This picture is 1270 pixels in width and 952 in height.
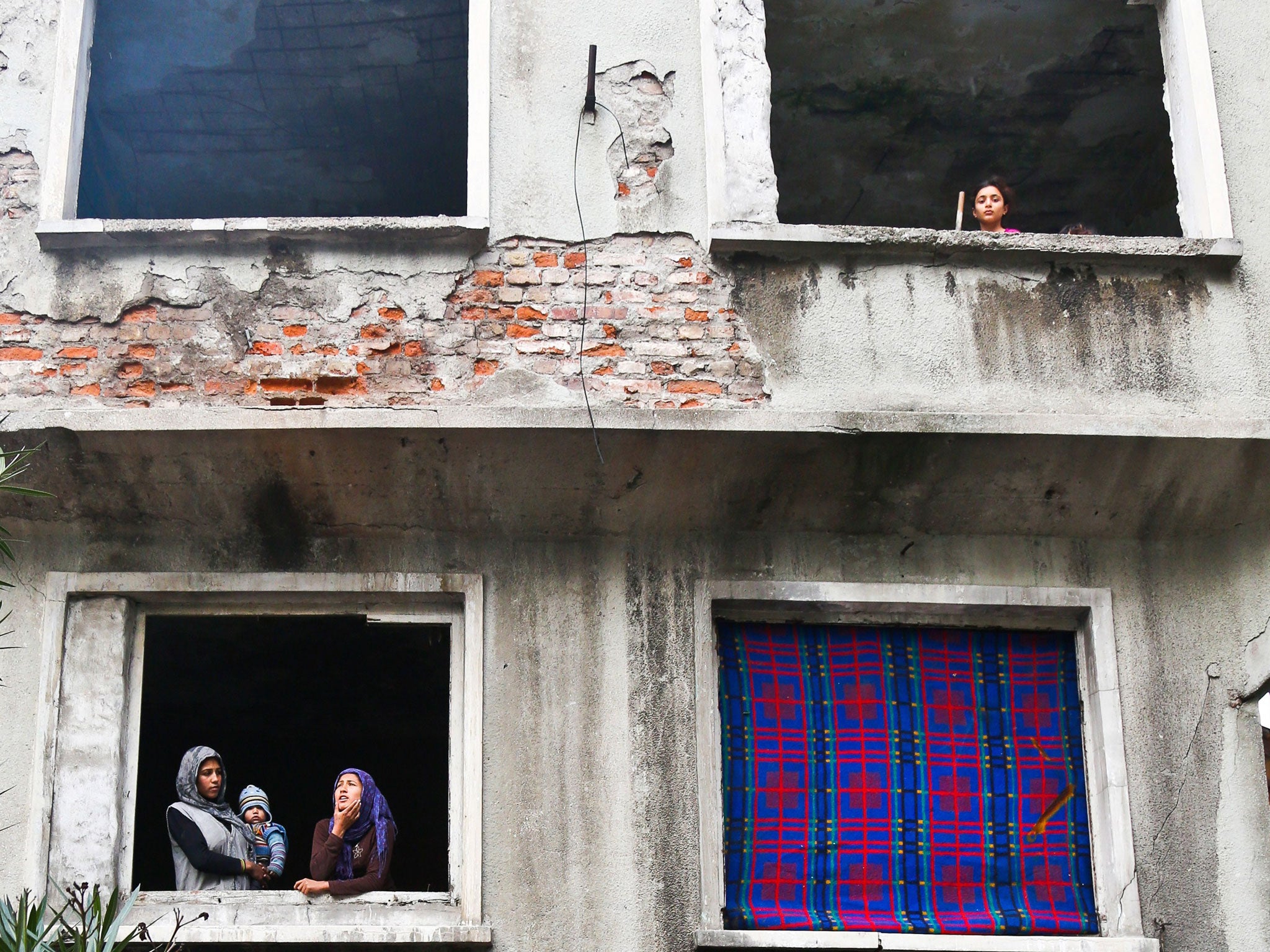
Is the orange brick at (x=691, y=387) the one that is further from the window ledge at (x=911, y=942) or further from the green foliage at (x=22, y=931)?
the green foliage at (x=22, y=931)

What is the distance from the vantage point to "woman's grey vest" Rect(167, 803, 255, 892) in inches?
244

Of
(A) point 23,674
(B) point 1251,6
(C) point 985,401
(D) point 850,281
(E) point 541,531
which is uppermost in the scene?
(B) point 1251,6

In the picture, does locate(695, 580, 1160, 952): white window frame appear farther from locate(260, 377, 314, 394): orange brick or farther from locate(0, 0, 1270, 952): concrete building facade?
locate(260, 377, 314, 394): orange brick

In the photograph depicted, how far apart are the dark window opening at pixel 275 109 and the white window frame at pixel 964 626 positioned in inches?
152

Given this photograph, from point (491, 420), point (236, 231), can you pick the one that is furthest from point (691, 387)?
point (236, 231)

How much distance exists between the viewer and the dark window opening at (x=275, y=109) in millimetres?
8344

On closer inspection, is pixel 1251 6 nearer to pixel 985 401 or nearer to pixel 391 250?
pixel 985 401

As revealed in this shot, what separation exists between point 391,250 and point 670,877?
2.88 meters

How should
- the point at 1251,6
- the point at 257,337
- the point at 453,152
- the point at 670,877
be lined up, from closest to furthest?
the point at 670,877
the point at 257,337
the point at 1251,6
the point at 453,152

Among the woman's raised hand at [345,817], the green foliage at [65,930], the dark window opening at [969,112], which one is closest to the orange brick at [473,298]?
the woman's raised hand at [345,817]

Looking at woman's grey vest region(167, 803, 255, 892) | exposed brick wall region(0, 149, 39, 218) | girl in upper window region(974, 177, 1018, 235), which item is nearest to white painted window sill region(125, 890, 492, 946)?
woman's grey vest region(167, 803, 255, 892)

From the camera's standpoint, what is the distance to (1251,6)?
7367 millimetres

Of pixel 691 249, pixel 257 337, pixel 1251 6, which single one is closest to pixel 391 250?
pixel 257 337

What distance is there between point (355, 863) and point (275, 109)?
4.80 m
